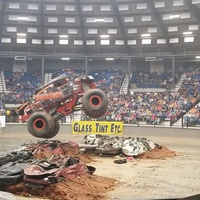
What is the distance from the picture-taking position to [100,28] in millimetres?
35594

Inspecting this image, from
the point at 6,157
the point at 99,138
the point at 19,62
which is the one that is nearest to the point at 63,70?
the point at 19,62

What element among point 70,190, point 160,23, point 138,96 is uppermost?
point 160,23

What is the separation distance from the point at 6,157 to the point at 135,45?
26784 mm

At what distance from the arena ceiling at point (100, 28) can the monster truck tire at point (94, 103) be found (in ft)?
62.5

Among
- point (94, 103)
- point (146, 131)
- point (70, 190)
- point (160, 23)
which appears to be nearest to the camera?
point (70, 190)

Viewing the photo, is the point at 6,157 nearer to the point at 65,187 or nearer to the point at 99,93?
the point at 65,187

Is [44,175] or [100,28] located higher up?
[100,28]

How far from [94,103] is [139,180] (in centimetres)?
402

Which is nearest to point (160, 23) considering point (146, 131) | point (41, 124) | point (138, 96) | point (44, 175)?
point (138, 96)

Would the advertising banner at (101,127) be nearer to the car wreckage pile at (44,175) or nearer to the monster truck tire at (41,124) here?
the monster truck tire at (41,124)

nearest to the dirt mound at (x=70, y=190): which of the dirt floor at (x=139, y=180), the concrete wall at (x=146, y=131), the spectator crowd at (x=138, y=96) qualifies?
the dirt floor at (x=139, y=180)

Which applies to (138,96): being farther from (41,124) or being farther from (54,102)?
(41,124)

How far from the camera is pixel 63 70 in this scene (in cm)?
4084

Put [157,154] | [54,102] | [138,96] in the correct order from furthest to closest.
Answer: [138,96], [157,154], [54,102]
